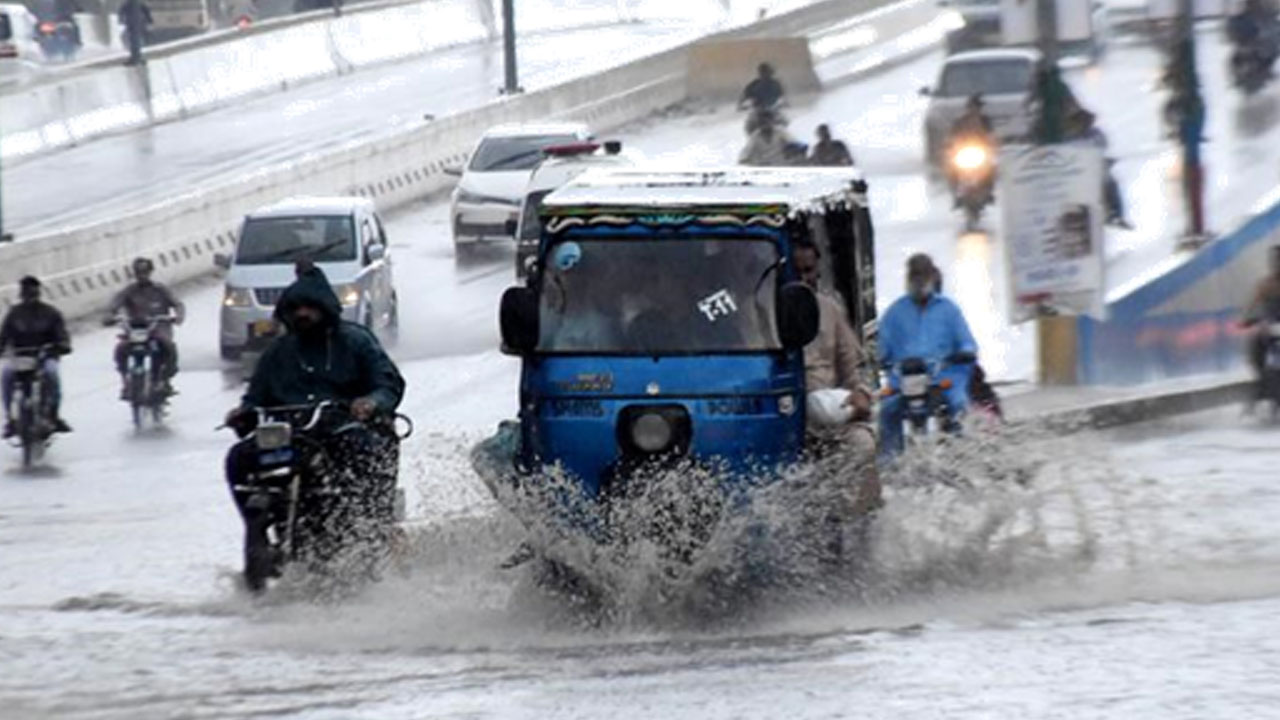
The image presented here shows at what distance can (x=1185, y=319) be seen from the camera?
1150 inches

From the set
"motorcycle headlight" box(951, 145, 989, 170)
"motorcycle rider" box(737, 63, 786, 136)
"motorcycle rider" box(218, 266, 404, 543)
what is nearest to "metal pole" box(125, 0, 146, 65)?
"motorcycle rider" box(737, 63, 786, 136)

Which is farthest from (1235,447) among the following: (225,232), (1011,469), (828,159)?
(225,232)

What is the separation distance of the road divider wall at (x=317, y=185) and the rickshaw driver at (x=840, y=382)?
868 inches

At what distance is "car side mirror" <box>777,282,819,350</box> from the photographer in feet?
50.1

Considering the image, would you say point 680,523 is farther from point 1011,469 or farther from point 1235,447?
point 1235,447

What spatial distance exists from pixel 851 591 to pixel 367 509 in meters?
2.42

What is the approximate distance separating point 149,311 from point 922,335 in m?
12.3

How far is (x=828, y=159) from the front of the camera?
132ft

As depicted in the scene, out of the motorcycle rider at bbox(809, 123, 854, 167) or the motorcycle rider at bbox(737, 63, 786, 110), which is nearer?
the motorcycle rider at bbox(809, 123, 854, 167)

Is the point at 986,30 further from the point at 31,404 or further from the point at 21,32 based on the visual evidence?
the point at 31,404

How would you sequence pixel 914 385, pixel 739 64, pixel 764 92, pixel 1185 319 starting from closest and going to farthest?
pixel 914 385
pixel 1185 319
pixel 764 92
pixel 739 64

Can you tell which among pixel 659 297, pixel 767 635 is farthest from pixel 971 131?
pixel 767 635

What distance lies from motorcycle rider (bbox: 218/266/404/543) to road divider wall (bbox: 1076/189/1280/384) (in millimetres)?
11983

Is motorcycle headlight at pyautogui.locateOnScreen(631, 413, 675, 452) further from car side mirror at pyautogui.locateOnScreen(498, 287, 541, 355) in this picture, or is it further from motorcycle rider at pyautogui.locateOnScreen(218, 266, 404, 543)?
motorcycle rider at pyautogui.locateOnScreen(218, 266, 404, 543)
